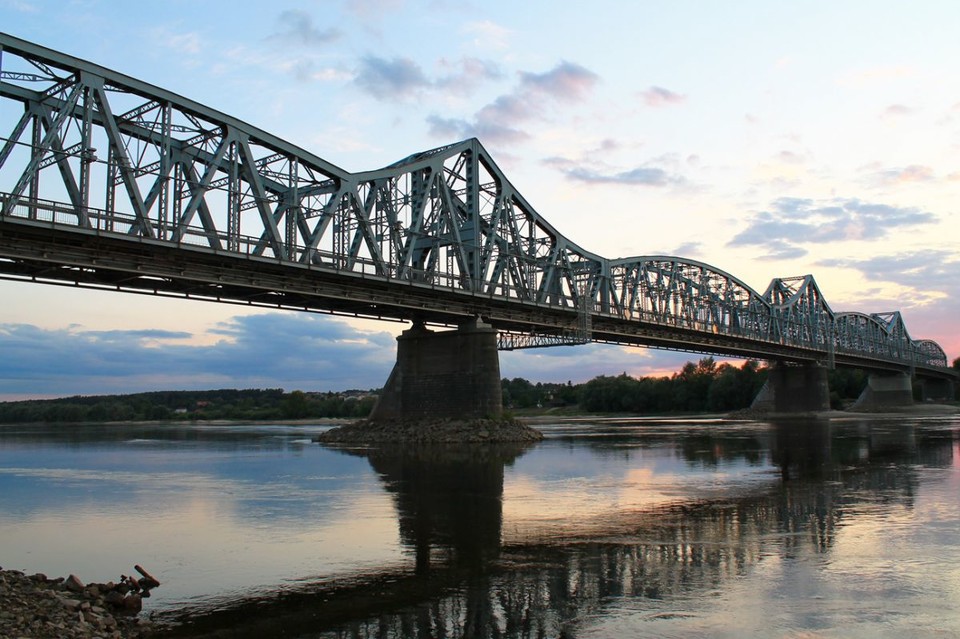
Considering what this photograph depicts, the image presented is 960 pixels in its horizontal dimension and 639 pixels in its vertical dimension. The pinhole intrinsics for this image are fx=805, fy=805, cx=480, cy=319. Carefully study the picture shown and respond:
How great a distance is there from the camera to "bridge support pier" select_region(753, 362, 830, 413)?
129125mm

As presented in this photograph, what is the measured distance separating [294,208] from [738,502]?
36.6m

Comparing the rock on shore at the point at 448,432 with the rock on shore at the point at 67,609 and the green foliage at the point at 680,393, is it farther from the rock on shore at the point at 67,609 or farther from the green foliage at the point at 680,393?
the green foliage at the point at 680,393

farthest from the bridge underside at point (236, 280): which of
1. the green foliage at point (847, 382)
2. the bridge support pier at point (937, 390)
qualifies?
the bridge support pier at point (937, 390)

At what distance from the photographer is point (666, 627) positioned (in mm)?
11414

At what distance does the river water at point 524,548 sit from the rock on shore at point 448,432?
22.1m

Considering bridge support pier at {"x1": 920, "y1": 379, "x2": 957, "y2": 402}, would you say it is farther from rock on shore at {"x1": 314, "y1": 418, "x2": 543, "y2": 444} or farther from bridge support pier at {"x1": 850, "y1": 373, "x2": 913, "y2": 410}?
rock on shore at {"x1": 314, "y1": 418, "x2": 543, "y2": 444}

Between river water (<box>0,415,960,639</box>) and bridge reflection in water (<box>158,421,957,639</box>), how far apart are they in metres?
0.07

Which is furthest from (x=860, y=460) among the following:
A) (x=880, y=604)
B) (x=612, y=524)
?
(x=880, y=604)

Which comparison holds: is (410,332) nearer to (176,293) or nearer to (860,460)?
(176,293)

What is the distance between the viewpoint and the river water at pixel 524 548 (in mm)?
12078

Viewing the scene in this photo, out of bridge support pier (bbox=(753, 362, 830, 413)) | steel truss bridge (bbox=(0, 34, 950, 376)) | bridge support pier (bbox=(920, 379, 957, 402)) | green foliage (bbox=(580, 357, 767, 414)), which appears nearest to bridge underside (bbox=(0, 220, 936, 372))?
steel truss bridge (bbox=(0, 34, 950, 376))

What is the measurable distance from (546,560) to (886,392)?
16618 centimetres

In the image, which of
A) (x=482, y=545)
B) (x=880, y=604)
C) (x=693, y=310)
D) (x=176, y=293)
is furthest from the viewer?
(x=693, y=310)

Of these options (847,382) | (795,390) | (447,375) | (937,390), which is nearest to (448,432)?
(447,375)
